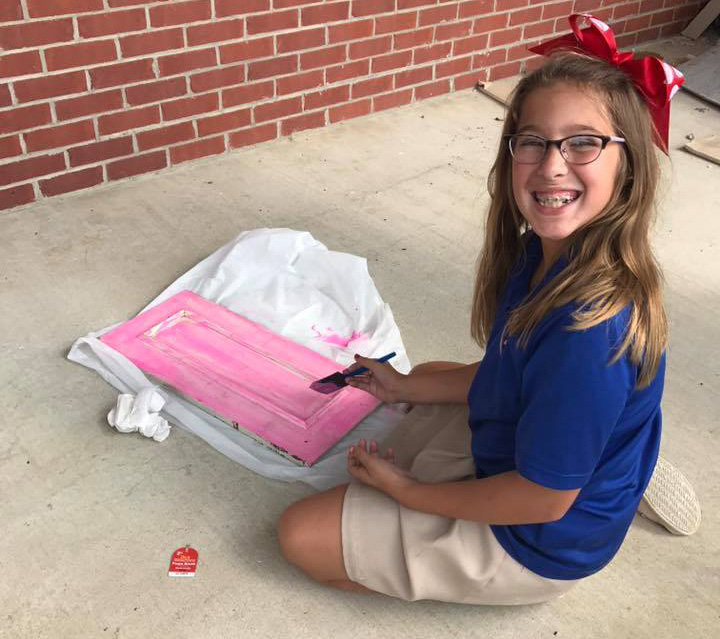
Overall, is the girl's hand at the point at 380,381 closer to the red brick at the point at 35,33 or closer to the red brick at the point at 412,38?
the red brick at the point at 35,33

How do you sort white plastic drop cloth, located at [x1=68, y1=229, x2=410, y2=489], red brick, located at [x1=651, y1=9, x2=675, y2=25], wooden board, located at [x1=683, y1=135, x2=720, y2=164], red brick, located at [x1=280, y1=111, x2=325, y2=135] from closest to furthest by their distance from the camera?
white plastic drop cloth, located at [x1=68, y1=229, x2=410, y2=489]
red brick, located at [x1=280, y1=111, x2=325, y2=135]
wooden board, located at [x1=683, y1=135, x2=720, y2=164]
red brick, located at [x1=651, y1=9, x2=675, y2=25]

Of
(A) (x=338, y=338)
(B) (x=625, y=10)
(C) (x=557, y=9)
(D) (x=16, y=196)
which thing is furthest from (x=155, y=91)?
(B) (x=625, y=10)

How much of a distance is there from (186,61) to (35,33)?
1.76 feet

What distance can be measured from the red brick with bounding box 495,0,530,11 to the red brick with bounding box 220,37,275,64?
1283 millimetres

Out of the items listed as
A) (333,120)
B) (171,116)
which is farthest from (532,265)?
(333,120)

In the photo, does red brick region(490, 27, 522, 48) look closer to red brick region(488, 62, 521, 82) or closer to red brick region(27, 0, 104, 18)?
red brick region(488, 62, 521, 82)

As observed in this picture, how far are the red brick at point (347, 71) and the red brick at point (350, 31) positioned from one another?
104 mm

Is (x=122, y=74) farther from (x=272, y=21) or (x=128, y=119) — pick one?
(x=272, y=21)

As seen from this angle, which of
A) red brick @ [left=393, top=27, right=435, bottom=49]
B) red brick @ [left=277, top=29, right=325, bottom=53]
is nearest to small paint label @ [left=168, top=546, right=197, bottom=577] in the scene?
red brick @ [left=277, top=29, right=325, bottom=53]

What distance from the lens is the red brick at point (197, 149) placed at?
298cm

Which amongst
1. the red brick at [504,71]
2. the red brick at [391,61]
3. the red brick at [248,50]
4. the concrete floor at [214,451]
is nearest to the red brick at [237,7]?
the red brick at [248,50]

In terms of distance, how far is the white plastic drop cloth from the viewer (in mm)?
1830

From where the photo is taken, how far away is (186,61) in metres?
2.85

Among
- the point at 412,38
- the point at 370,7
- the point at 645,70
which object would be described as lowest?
the point at 412,38
